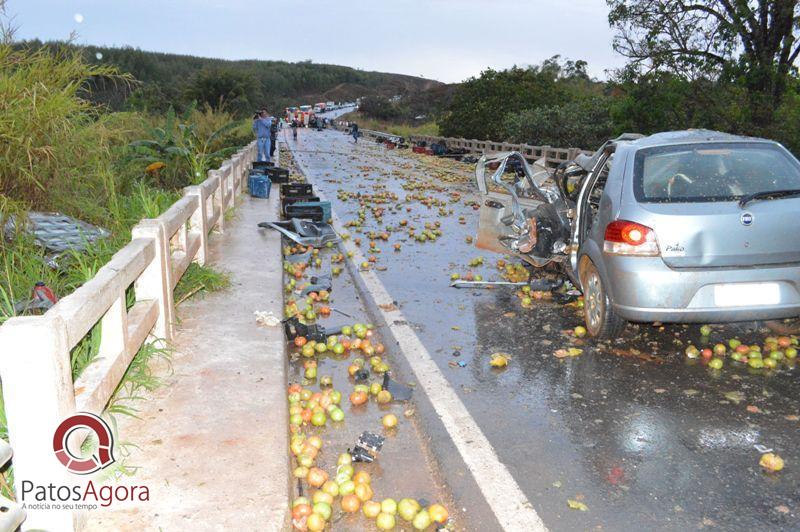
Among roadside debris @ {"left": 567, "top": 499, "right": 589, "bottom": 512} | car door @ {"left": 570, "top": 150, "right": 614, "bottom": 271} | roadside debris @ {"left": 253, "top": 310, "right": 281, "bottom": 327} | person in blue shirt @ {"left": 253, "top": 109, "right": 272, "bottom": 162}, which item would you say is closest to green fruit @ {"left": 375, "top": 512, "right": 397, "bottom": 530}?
roadside debris @ {"left": 567, "top": 499, "right": 589, "bottom": 512}

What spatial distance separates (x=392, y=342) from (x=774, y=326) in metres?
3.59

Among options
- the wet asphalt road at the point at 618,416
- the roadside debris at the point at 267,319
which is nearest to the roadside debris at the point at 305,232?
the wet asphalt road at the point at 618,416

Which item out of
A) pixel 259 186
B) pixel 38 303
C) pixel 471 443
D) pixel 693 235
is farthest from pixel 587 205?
pixel 259 186

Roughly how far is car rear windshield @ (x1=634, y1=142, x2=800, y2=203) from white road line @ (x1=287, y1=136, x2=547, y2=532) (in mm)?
2225

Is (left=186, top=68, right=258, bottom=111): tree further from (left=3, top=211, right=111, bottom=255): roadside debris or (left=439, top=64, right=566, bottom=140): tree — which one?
(left=3, top=211, right=111, bottom=255): roadside debris

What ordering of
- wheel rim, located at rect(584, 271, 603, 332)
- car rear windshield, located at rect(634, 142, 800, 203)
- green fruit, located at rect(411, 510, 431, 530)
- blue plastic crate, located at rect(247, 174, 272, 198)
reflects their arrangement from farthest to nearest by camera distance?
blue plastic crate, located at rect(247, 174, 272, 198) → wheel rim, located at rect(584, 271, 603, 332) → car rear windshield, located at rect(634, 142, 800, 203) → green fruit, located at rect(411, 510, 431, 530)

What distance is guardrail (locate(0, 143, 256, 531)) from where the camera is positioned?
8.07 ft

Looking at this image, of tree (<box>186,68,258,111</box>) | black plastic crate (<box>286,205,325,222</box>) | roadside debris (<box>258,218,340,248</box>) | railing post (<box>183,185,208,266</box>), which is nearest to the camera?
railing post (<box>183,185,208,266</box>)

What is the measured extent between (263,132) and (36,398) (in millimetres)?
20074

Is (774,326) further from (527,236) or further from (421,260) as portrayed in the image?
(421,260)

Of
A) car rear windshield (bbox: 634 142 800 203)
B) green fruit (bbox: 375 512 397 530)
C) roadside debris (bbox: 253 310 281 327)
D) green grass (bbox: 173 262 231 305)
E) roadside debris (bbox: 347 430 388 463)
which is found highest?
car rear windshield (bbox: 634 142 800 203)

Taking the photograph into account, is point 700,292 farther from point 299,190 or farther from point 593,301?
point 299,190

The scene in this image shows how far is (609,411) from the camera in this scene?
4555 mm

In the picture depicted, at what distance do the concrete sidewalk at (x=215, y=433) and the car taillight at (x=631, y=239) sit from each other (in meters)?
2.81
